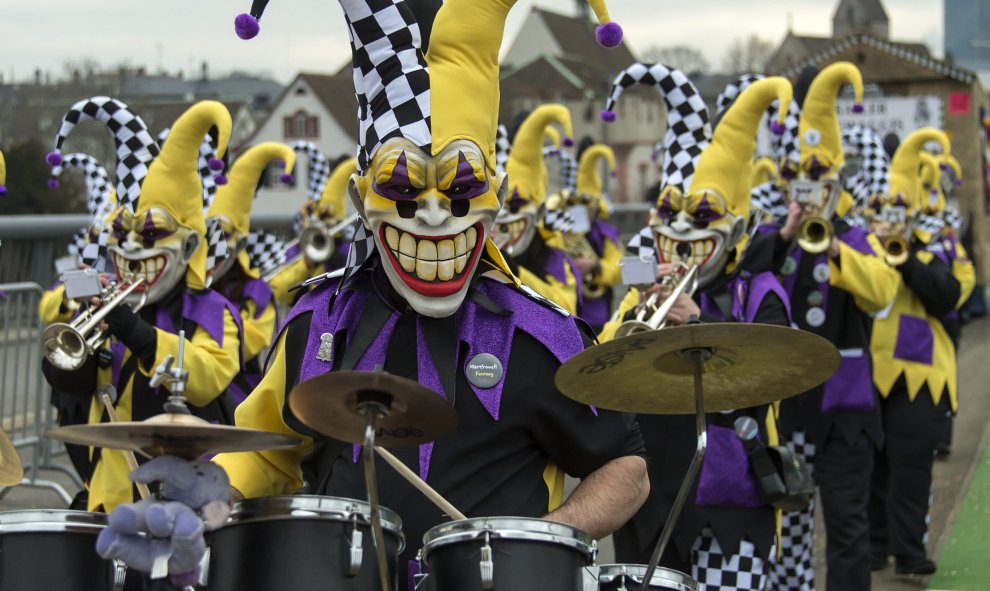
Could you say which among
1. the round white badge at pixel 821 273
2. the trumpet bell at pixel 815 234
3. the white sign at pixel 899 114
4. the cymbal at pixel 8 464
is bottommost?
the cymbal at pixel 8 464

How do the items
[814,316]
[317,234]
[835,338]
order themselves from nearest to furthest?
[814,316] → [835,338] → [317,234]

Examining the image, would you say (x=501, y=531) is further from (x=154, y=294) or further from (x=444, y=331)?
(x=154, y=294)

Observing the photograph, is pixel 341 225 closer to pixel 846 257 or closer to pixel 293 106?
pixel 846 257

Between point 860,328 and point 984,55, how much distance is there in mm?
31651

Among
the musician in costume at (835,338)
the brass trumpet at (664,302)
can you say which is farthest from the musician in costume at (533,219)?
the brass trumpet at (664,302)

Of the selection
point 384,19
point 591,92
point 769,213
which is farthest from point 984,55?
point 384,19

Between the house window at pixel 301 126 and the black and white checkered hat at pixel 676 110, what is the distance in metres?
48.0

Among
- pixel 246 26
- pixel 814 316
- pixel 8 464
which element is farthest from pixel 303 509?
pixel 814 316

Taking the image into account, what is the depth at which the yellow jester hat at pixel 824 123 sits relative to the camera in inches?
314

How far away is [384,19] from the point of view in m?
3.91

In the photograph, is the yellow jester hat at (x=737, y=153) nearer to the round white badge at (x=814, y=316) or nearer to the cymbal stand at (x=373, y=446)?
the round white badge at (x=814, y=316)

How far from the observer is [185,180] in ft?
22.3

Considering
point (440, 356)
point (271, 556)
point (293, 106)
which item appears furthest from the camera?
point (293, 106)

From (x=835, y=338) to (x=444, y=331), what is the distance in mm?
4232
